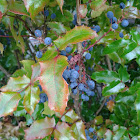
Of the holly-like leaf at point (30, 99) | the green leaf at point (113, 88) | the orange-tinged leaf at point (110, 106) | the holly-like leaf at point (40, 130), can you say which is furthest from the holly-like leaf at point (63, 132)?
the orange-tinged leaf at point (110, 106)

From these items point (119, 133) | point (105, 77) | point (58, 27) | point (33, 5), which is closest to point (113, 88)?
point (105, 77)

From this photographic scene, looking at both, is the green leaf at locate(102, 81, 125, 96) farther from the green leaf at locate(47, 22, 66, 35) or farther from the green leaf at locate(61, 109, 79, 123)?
the green leaf at locate(47, 22, 66, 35)

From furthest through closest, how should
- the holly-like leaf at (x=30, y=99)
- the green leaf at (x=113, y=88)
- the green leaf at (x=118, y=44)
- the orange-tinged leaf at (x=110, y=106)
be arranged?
the orange-tinged leaf at (x=110, y=106) → the green leaf at (x=113, y=88) → the green leaf at (x=118, y=44) → the holly-like leaf at (x=30, y=99)

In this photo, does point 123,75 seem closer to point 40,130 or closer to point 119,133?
point 119,133

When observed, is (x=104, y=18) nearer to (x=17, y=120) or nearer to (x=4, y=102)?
(x=4, y=102)

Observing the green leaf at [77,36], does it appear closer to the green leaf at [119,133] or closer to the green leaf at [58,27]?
the green leaf at [58,27]

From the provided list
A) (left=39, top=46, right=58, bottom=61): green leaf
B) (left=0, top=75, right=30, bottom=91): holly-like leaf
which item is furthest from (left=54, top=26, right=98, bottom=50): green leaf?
(left=0, top=75, right=30, bottom=91): holly-like leaf

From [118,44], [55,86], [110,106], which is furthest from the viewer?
[110,106]
